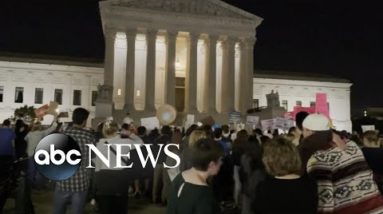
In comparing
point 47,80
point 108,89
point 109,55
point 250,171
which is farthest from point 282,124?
point 47,80

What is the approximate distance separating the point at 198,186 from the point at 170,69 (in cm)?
3972

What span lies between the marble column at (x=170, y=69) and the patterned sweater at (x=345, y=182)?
38750 mm

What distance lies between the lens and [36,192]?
13414 mm

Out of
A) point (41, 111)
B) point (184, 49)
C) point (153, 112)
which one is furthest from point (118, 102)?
point (41, 111)

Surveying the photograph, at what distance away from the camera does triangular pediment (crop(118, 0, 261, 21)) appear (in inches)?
1674

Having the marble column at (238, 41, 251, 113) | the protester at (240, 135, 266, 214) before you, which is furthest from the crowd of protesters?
the marble column at (238, 41, 251, 113)

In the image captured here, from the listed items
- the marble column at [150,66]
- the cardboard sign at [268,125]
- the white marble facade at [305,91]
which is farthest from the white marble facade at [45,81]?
the cardboard sign at [268,125]

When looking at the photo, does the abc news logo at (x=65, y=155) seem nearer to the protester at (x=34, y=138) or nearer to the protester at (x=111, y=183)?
the protester at (x=111, y=183)

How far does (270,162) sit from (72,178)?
341 centimetres

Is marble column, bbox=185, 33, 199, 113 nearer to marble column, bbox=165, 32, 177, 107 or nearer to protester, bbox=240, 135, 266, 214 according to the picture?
marble column, bbox=165, 32, 177, 107

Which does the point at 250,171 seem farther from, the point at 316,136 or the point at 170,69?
the point at 170,69

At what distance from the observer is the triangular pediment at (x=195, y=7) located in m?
42.5

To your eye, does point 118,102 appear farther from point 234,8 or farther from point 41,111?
point 41,111

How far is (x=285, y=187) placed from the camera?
12.0 ft
